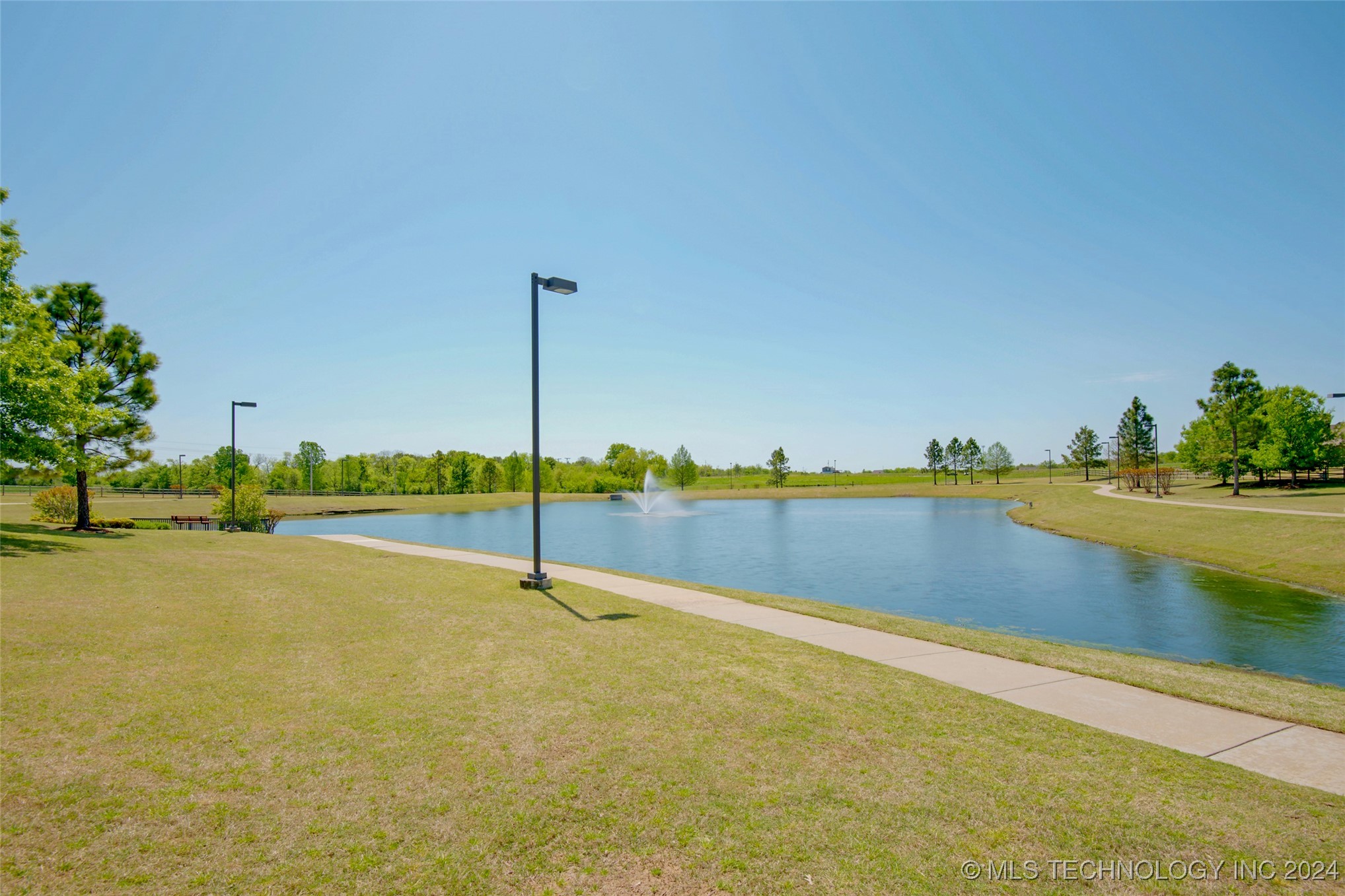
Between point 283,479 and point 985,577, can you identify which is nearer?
point 985,577

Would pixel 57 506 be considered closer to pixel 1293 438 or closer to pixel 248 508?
pixel 248 508

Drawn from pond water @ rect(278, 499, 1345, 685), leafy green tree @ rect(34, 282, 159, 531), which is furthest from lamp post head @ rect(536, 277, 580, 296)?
leafy green tree @ rect(34, 282, 159, 531)

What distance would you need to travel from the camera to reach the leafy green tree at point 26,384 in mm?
14242

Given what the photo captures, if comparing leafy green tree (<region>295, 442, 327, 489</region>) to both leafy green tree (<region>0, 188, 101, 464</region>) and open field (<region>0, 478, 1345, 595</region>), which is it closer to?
open field (<region>0, 478, 1345, 595</region>)

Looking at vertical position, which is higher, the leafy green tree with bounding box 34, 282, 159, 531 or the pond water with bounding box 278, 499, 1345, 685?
the leafy green tree with bounding box 34, 282, 159, 531

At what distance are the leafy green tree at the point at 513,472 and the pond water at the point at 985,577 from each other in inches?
2586

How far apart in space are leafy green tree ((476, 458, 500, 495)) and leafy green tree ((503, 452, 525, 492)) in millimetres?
1747

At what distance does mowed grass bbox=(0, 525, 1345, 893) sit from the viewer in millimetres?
3467

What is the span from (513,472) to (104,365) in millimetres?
96745

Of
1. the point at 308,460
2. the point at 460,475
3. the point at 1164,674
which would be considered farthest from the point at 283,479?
the point at 1164,674

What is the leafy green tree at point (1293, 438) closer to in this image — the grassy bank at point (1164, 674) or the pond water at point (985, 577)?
the pond water at point (985, 577)

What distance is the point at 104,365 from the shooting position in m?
22.0

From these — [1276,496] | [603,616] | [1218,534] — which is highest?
[1276,496]

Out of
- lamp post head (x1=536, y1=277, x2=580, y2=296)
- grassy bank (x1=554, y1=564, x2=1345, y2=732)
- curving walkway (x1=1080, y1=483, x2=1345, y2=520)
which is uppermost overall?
lamp post head (x1=536, y1=277, x2=580, y2=296)
